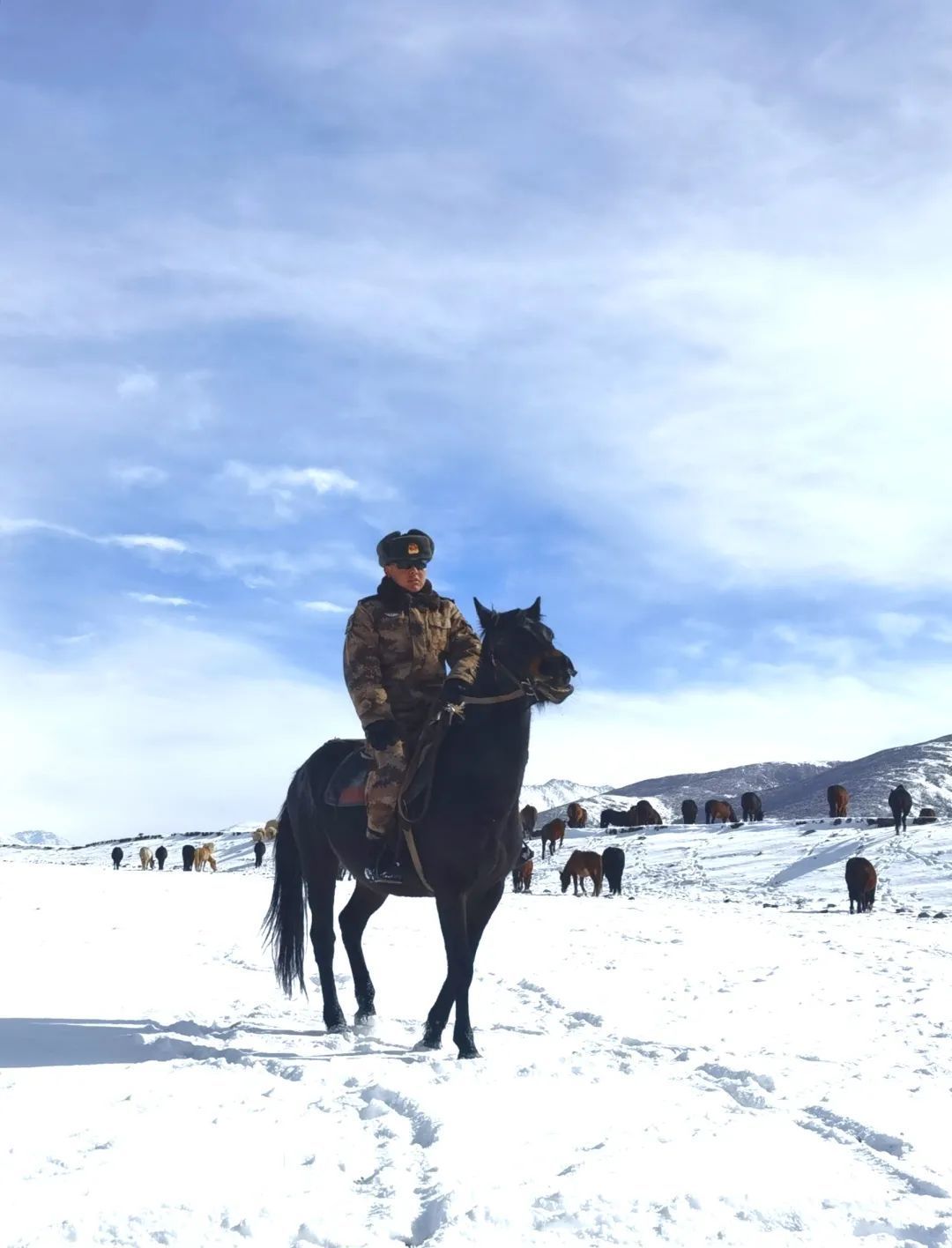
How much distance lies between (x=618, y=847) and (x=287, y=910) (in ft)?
85.7

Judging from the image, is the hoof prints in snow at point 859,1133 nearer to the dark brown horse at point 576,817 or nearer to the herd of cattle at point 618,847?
the herd of cattle at point 618,847

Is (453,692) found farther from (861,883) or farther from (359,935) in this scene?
(861,883)

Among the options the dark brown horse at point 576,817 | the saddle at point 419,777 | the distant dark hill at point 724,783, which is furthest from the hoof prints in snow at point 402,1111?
the distant dark hill at point 724,783

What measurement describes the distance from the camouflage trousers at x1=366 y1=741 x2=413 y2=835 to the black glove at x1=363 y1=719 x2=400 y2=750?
0.42ft

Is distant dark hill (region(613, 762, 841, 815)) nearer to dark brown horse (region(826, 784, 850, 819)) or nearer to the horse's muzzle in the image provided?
dark brown horse (region(826, 784, 850, 819))

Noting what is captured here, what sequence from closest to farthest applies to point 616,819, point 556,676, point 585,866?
point 556,676
point 585,866
point 616,819

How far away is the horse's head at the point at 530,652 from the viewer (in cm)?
640

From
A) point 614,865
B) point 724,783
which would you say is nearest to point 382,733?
point 614,865

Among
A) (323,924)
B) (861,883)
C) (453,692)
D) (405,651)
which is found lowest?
(861,883)

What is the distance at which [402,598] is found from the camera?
7266 mm

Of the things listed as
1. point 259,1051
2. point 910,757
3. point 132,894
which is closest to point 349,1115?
point 259,1051

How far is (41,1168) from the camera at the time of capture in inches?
157

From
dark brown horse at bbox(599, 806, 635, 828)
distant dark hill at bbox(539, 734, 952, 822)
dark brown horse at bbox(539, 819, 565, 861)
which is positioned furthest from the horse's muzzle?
distant dark hill at bbox(539, 734, 952, 822)

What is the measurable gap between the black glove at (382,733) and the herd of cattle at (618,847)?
1272 mm
